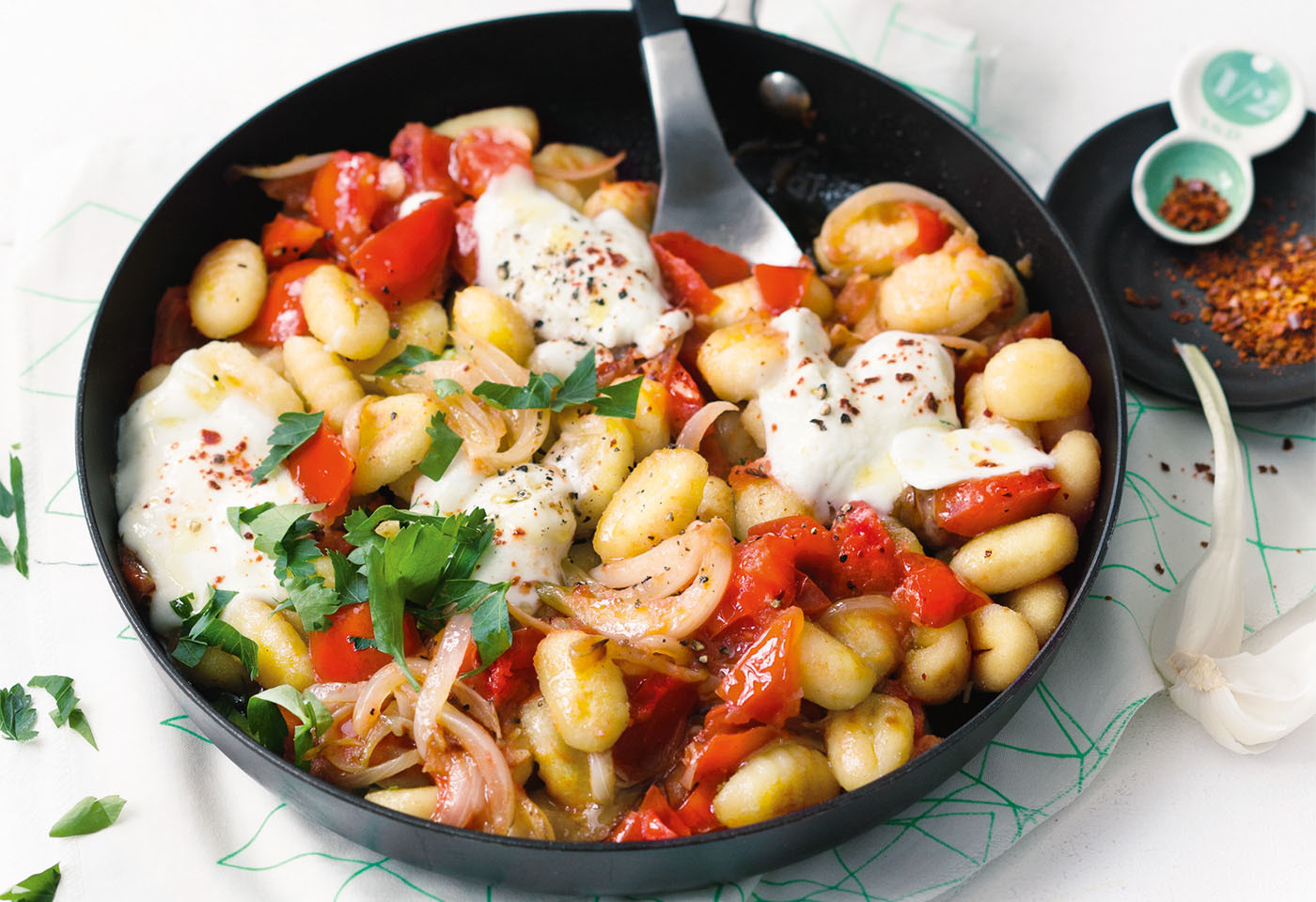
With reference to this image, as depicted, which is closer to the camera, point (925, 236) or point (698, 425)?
point (698, 425)

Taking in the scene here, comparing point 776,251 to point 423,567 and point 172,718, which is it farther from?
point 172,718

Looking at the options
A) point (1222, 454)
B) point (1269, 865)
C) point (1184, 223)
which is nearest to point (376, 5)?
point (1184, 223)

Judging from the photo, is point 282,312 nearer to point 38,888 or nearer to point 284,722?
point 284,722

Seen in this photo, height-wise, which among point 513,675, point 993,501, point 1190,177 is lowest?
point 513,675

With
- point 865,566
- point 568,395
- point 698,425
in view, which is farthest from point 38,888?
point 865,566

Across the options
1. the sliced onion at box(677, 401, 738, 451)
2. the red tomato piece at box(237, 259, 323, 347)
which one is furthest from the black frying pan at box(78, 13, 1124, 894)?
the sliced onion at box(677, 401, 738, 451)

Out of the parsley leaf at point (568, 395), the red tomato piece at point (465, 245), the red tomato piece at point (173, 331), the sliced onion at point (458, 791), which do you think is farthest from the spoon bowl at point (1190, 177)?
the red tomato piece at point (173, 331)

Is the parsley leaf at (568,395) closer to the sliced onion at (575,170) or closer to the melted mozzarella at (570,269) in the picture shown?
the melted mozzarella at (570,269)
